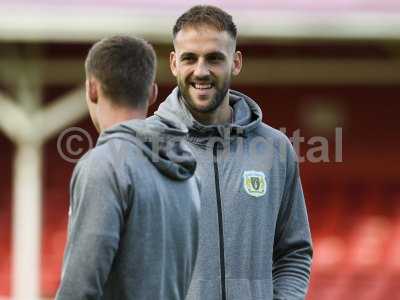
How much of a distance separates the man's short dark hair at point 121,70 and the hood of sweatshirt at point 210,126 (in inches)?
25.3

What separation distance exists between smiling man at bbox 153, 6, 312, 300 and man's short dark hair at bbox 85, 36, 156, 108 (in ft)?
2.10

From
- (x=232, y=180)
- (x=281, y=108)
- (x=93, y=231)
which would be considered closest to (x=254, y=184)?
(x=232, y=180)

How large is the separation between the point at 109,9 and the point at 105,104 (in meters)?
5.47

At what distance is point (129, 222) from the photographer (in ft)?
8.98

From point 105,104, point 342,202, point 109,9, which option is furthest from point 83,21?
point 105,104

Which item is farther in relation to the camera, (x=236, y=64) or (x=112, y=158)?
(x=236, y=64)

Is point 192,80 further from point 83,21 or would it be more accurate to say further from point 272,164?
point 83,21

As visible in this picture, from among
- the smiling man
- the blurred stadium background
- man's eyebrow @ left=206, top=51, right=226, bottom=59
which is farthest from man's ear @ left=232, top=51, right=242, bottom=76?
the blurred stadium background

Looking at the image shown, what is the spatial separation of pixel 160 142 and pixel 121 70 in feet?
0.71

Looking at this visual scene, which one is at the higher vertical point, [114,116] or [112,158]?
[114,116]

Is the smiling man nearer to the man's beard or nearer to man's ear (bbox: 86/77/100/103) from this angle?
the man's beard

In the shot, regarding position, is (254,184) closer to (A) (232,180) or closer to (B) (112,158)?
(A) (232,180)

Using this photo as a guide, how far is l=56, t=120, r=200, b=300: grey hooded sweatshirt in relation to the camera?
8.80ft

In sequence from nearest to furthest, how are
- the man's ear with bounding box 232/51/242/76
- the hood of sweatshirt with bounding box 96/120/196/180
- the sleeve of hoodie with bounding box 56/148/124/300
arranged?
the sleeve of hoodie with bounding box 56/148/124/300, the hood of sweatshirt with bounding box 96/120/196/180, the man's ear with bounding box 232/51/242/76
